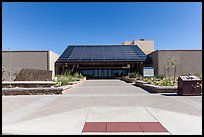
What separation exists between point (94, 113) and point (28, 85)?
38.8ft

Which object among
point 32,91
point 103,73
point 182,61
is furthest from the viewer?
point 103,73

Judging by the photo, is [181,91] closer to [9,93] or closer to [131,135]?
[131,135]

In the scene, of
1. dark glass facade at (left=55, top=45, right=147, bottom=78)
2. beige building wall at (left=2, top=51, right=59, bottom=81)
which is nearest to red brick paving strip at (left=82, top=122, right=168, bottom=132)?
beige building wall at (left=2, top=51, right=59, bottom=81)

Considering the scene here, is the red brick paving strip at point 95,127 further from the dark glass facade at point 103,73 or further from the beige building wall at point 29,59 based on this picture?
the dark glass facade at point 103,73

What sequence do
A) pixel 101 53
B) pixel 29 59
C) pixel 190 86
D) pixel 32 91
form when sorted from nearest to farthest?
pixel 190 86
pixel 32 91
pixel 29 59
pixel 101 53

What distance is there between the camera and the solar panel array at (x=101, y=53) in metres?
48.1

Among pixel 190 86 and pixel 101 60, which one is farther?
pixel 101 60

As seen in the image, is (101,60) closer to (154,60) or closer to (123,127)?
(154,60)

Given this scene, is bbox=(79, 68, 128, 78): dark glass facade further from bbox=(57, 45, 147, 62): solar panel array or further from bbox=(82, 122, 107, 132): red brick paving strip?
bbox=(82, 122, 107, 132): red brick paving strip

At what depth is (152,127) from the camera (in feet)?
20.3

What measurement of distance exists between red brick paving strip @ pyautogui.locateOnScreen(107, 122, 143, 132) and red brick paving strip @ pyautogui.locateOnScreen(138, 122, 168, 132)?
14 centimetres

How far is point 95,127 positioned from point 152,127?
162 centimetres

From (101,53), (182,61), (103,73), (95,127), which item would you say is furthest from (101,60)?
(95,127)

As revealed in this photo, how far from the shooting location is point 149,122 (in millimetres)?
6801
